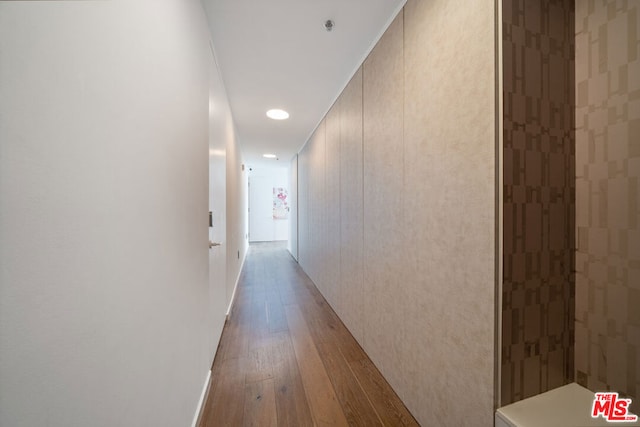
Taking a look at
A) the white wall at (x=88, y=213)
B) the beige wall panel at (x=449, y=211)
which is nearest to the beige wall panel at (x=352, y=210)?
the beige wall panel at (x=449, y=211)

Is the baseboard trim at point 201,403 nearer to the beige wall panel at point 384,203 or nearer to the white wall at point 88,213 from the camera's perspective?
the white wall at point 88,213

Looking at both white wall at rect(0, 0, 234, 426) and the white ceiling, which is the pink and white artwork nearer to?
the white ceiling

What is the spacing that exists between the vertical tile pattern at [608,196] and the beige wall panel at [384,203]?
2.54ft

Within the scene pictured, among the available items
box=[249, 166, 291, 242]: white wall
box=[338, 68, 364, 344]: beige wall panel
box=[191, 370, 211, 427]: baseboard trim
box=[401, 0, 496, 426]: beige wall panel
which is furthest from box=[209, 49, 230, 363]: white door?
box=[249, 166, 291, 242]: white wall

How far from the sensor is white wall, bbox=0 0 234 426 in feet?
1.23

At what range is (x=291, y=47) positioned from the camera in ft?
5.82

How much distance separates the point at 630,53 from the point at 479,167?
624mm

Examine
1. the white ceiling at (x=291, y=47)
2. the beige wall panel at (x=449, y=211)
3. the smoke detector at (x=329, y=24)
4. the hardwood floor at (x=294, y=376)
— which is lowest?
the hardwood floor at (x=294, y=376)

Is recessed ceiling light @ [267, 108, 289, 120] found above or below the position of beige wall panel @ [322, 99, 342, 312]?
above

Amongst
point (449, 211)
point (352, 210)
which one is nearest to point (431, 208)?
point (449, 211)

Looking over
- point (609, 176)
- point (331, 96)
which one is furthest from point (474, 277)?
point (331, 96)

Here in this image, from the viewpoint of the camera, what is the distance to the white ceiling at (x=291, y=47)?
1431 millimetres

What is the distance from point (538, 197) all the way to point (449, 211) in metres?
0.32

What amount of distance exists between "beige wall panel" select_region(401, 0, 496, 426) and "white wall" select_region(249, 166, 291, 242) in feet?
23.2
